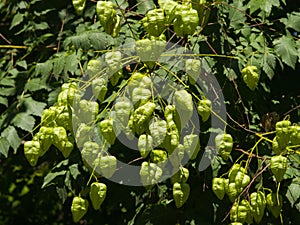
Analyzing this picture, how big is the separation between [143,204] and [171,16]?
1.21 metres

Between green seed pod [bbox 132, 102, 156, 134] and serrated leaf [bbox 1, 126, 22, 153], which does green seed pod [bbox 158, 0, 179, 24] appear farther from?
serrated leaf [bbox 1, 126, 22, 153]

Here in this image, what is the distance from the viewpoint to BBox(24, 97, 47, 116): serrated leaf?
10.3ft

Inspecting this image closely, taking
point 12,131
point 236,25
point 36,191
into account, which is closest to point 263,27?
point 236,25

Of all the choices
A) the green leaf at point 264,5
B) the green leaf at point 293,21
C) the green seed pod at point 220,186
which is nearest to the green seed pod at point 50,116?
the green seed pod at point 220,186

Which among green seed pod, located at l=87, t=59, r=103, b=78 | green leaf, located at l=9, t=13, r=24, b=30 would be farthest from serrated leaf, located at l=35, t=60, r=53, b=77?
green seed pod, located at l=87, t=59, r=103, b=78

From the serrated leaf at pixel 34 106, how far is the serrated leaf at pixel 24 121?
0.09ft

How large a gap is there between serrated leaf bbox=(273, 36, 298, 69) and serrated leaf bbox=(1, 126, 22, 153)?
140cm

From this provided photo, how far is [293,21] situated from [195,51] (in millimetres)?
603

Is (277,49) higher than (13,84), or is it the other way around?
(277,49)

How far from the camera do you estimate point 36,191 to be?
441 cm

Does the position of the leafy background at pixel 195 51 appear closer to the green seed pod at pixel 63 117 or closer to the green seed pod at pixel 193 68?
the green seed pod at pixel 193 68

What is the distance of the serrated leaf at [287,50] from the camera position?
109 inches

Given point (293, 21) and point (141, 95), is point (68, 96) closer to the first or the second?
point (141, 95)

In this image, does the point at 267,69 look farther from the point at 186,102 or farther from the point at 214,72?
the point at 186,102
